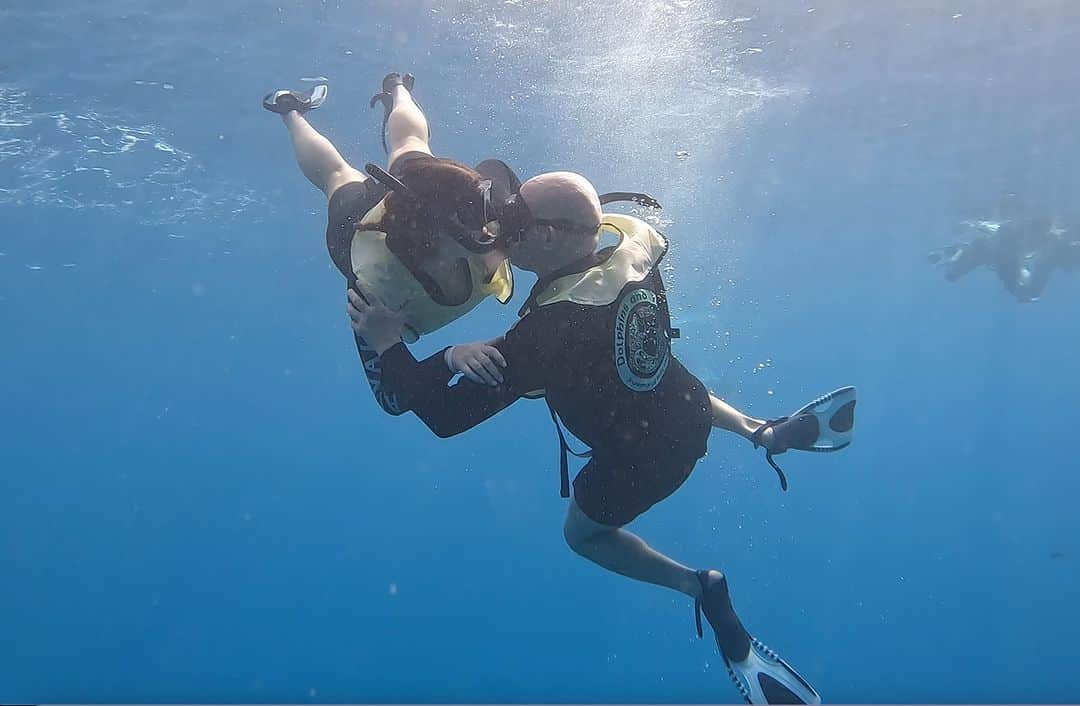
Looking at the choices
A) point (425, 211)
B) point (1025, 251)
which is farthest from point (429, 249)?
point (1025, 251)

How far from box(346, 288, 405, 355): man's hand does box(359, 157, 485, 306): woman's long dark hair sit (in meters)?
0.29

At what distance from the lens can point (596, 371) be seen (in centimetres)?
399

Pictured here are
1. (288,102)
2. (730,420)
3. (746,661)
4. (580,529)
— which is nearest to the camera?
(746,661)

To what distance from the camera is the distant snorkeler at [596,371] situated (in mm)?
3875

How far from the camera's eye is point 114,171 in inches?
776

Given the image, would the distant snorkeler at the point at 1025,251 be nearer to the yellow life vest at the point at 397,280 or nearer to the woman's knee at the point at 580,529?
the woman's knee at the point at 580,529

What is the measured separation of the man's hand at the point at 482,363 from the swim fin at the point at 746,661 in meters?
2.46

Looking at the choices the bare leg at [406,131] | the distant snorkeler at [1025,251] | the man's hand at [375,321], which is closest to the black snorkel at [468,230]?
the man's hand at [375,321]

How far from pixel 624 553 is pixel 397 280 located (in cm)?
274

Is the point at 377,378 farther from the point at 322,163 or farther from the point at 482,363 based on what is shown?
the point at 322,163

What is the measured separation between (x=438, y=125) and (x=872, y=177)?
15150 mm

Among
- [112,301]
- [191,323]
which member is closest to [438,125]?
[112,301]

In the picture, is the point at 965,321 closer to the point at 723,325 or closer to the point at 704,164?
the point at 723,325

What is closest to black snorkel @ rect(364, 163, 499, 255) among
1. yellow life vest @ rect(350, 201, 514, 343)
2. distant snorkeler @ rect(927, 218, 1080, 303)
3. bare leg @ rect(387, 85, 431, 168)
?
yellow life vest @ rect(350, 201, 514, 343)
